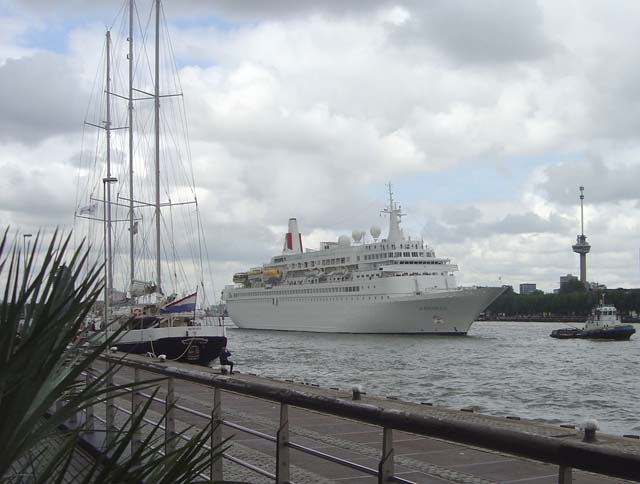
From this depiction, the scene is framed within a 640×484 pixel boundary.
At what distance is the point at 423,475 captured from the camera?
320 centimetres

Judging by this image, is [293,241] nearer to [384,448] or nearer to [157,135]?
[157,135]

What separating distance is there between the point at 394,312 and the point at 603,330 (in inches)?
660

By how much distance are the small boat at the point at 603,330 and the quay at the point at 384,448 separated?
59.8 metres

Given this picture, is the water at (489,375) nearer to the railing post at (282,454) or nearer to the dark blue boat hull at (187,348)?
the dark blue boat hull at (187,348)

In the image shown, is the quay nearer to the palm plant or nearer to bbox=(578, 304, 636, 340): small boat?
the palm plant

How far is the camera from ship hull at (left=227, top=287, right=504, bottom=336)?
61.5 meters

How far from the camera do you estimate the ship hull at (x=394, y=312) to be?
202 feet

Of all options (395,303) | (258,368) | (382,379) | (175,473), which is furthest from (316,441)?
(395,303)

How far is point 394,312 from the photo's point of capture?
64.1 meters

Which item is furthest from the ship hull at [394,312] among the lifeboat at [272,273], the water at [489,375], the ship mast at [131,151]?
the ship mast at [131,151]

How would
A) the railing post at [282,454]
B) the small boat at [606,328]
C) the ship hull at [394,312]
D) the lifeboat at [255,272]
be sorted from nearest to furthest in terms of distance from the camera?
the railing post at [282,454] < the ship hull at [394,312] < the small boat at [606,328] < the lifeboat at [255,272]

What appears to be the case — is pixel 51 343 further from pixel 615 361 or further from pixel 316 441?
pixel 615 361

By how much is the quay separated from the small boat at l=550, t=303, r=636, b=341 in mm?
59780

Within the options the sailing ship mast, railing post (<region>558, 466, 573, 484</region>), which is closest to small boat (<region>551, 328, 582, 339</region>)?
the sailing ship mast
